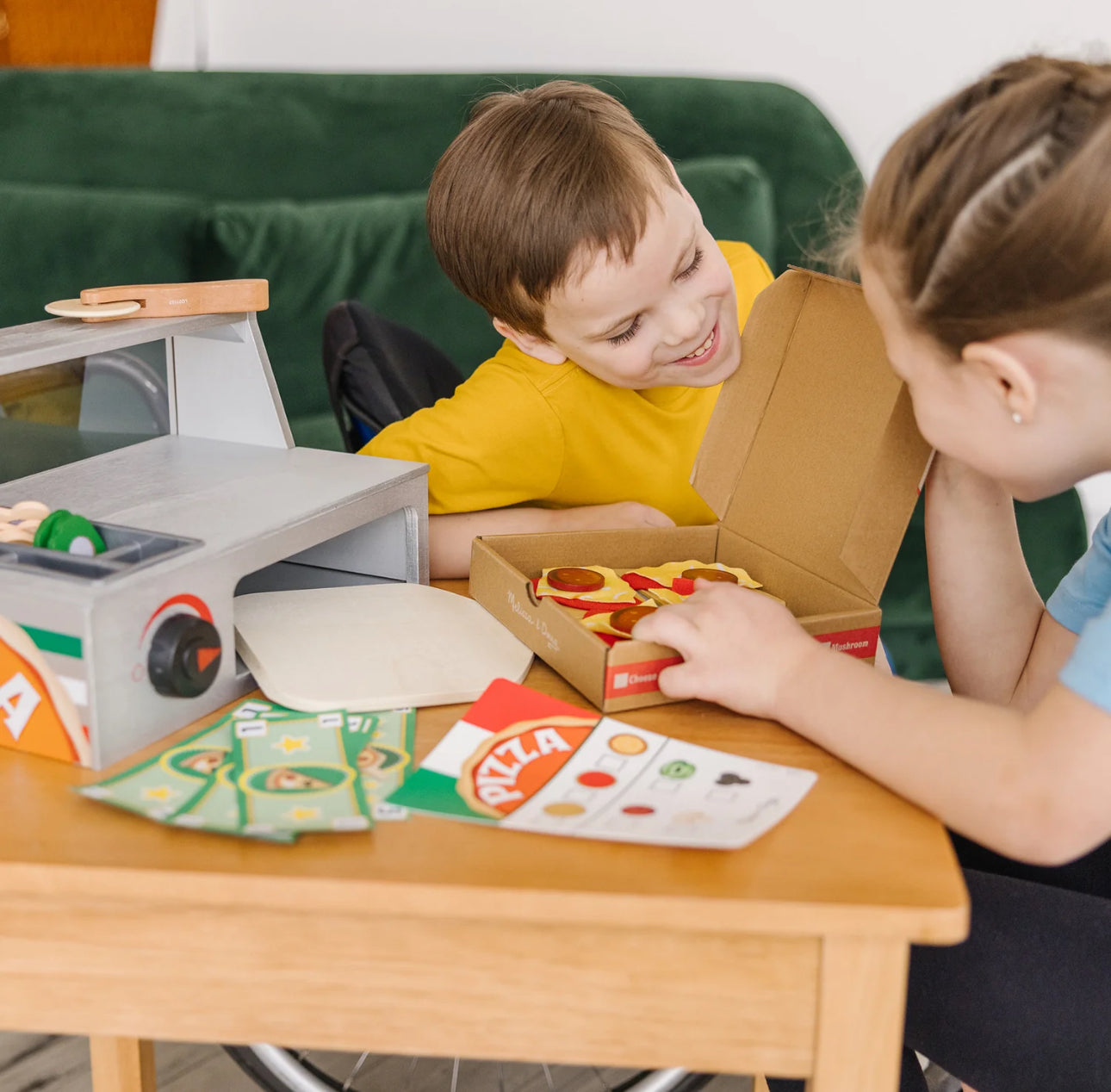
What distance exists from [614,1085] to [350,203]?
4.99 feet

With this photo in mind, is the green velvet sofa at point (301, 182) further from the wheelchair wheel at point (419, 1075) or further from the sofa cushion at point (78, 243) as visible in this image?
the wheelchair wheel at point (419, 1075)

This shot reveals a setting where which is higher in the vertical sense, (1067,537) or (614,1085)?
(1067,537)

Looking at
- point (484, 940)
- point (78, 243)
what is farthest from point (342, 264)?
point (484, 940)

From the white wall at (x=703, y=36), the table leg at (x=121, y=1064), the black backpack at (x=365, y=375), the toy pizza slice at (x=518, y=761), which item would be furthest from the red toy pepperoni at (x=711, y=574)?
the white wall at (x=703, y=36)

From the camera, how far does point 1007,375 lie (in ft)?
2.12

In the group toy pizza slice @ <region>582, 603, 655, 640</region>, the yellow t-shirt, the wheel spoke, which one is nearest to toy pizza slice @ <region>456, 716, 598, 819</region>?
toy pizza slice @ <region>582, 603, 655, 640</region>

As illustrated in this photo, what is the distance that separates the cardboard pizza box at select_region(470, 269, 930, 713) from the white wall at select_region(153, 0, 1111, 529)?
166 cm

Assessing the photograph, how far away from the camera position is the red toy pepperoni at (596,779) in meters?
Result: 0.66

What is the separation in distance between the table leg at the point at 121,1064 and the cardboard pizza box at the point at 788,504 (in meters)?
0.50

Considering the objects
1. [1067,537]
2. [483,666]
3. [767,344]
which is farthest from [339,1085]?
[1067,537]

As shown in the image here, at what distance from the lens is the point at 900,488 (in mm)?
857

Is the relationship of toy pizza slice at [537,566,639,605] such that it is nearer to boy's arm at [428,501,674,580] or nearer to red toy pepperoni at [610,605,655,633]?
red toy pepperoni at [610,605,655,633]

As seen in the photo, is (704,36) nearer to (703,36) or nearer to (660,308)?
(703,36)

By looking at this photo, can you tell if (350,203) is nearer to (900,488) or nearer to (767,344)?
(767,344)
